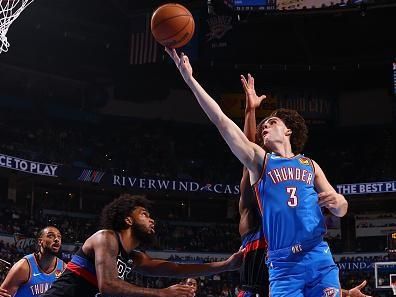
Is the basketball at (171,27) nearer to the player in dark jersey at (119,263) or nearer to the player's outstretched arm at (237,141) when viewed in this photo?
the player's outstretched arm at (237,141)

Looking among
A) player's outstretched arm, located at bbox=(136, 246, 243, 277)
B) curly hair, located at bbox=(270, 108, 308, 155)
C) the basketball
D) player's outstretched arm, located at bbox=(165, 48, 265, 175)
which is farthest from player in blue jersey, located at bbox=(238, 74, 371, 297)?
the basketball

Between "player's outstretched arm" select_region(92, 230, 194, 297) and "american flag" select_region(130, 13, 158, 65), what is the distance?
20.4 m

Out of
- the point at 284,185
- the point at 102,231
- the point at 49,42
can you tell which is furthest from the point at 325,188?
the point at 49,42

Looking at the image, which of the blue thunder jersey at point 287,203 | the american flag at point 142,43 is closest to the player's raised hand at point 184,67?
the blue thunder jersey at point 287,203

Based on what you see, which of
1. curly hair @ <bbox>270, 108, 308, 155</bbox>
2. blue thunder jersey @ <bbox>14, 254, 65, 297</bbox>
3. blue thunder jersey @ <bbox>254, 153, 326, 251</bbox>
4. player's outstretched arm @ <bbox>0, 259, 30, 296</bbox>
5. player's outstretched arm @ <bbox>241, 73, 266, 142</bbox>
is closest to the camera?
blue thunder jersey @ <bbox>254, 153, 326, 251</bbox>

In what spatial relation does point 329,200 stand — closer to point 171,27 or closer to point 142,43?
point 171,27

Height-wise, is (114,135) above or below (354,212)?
above

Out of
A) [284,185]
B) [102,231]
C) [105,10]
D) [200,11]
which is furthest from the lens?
[105,10]

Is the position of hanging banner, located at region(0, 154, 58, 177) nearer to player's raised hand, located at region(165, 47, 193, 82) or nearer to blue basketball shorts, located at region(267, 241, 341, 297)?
player's raised hand, located at region(165, 47, 193, 82)

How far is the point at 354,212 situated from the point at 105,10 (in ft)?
48.1

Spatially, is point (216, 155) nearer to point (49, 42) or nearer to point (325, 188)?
point (49, 42)

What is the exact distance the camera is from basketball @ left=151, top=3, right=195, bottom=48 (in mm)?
5266

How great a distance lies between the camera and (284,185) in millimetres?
4062

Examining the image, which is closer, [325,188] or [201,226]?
[325,188]
